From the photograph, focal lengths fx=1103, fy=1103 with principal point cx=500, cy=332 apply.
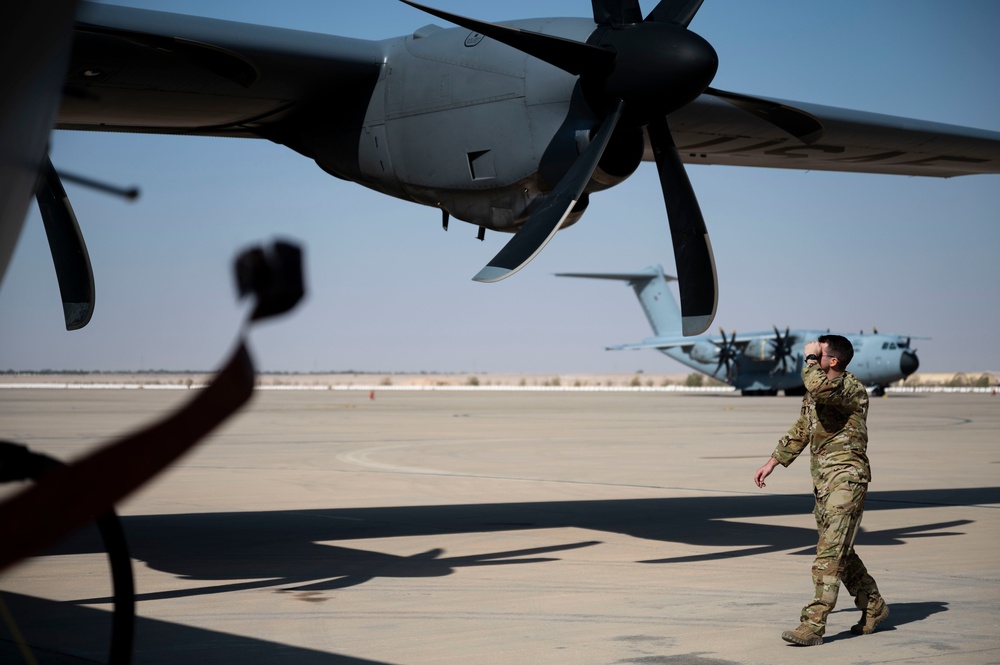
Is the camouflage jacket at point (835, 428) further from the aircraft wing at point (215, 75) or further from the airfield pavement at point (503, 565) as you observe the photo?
the aircraft wing at point (215, 75)

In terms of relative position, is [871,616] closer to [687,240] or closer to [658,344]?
[687,240]

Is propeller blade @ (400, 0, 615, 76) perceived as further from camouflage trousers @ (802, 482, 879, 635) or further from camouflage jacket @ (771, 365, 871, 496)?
camouflage trousers @ (802, 482, 879, 635)

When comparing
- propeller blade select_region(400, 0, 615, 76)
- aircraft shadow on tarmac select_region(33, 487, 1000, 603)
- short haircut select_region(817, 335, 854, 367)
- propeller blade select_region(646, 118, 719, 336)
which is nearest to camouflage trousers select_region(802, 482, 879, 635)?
short haircut select_region(817, 335, 854, 367)

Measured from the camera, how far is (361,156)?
907 centimetres

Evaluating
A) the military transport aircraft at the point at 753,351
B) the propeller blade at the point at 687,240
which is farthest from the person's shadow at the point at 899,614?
the military transport aircraft at the point at 753,351

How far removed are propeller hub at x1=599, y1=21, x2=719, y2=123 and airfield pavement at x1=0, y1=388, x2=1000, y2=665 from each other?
11.4 ft

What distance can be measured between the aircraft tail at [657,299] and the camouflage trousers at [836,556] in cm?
5567

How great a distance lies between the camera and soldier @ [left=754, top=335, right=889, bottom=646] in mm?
6188

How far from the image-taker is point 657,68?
26.0 feet

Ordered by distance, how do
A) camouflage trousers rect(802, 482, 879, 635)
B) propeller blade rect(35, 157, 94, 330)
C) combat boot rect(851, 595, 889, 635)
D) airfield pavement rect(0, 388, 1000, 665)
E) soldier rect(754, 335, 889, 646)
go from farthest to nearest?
1. combat boot rect(851, 595, 889, 635)
2. soldier rect(754, 335, 889, 646)
3. camouflage trousers rect(802, 482, 879, 635)
4. airfield pavement rect(0, 388, 1000, 665)
5. propeller blade rect(35, 157, 94, 330)

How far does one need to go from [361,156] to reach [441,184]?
828mm

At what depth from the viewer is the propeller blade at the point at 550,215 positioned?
288 inches

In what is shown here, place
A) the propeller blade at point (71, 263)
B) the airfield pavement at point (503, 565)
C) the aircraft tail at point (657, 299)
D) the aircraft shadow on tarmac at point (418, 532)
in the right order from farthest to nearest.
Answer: the aircraft tail at point (657, 299) < the aircraft shadow on tarmac at point (418, 532) < the airfield pavement at point (503, 565) < the propeller blade at point (71, 263)

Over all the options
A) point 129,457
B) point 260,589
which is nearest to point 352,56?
point 260,589
